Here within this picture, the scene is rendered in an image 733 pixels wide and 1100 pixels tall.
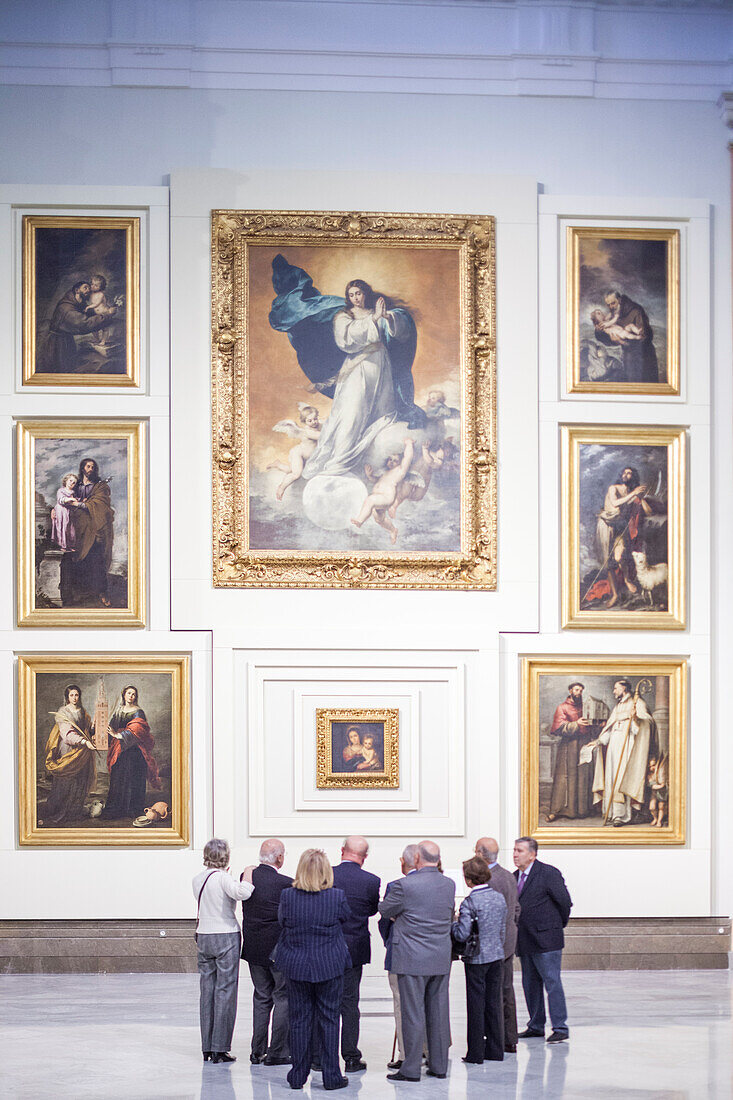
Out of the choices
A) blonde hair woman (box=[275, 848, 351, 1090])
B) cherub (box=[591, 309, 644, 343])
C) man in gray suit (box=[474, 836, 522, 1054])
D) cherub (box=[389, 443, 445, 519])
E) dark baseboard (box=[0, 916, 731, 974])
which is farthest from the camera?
cherub (box=[591, 309, 644, 343])

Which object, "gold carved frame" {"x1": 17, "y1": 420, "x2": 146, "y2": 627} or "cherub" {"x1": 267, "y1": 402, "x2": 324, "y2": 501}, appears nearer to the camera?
"gold carved frame" {"x1": 17, "y1": 420, "x2": 146, "y2": 627}

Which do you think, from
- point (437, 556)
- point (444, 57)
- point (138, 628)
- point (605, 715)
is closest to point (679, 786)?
point (605, 715)

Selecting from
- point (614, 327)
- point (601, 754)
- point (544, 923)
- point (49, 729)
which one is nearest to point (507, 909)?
point (544, 923)

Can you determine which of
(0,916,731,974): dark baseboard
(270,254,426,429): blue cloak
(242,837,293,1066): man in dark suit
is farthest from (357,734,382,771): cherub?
(242,837,293,1066): man in dark suit

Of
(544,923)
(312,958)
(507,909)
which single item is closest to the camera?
(312,958)

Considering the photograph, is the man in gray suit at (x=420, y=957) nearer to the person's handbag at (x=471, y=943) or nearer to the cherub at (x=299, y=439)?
the person's handbag at (x=471, y=943)

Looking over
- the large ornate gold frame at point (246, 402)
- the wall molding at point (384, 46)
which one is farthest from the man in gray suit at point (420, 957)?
the wall molding at point (384, 46)

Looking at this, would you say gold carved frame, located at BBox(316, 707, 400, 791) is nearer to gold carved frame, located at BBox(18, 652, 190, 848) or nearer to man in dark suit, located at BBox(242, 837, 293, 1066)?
gold carved frame, located at BBox(18, 652, 190, 848)

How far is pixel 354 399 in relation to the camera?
48.5 ft

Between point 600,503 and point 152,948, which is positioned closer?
point 152,948

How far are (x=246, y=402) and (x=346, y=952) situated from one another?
7.11 metres

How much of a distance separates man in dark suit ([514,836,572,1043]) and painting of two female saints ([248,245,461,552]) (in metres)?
4.80

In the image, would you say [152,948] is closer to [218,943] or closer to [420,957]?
[218,943]

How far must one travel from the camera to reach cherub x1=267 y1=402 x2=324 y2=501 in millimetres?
14688
